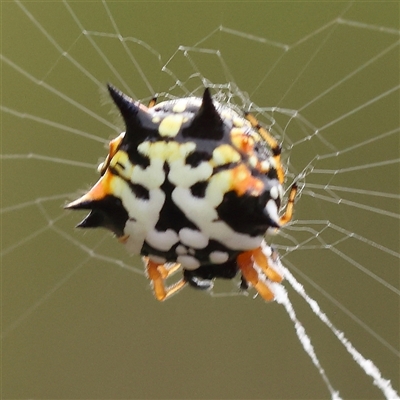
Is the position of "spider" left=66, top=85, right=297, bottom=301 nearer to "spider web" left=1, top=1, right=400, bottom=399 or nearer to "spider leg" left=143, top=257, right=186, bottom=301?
"spider leg" left=143, top=257, right=186, bottom=301

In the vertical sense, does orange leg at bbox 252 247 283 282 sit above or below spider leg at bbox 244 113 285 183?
below

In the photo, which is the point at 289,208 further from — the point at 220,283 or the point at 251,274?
the point at 220,283

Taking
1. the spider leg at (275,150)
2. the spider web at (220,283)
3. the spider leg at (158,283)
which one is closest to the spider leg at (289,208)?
the spider leg at (275,150)

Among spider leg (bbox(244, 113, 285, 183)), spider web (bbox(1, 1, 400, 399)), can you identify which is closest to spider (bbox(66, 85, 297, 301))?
spider leg (bbox(244, 113, 285, 183))

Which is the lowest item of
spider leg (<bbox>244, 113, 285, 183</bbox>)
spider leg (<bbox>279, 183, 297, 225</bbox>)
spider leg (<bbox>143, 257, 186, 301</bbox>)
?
spider leg (<bbox>143, 257, 186, 301</bbox>)

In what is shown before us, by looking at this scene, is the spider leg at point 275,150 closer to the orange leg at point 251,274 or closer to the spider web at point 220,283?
→ the orange leg at point 251,274

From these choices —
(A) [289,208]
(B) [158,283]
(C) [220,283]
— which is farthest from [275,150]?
(C) [220,283]
